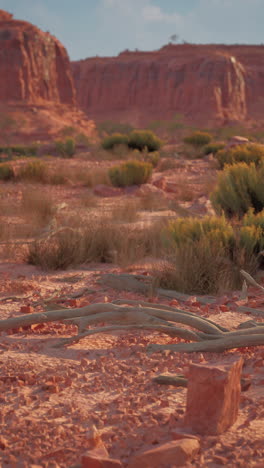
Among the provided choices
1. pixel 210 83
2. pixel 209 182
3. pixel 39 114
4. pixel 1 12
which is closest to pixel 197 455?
pixel 209 182

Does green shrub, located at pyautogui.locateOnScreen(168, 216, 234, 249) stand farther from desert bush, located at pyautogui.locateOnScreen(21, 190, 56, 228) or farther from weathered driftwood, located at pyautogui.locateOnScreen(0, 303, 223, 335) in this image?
desert bush, located at pyautogui.locateOnScreen(21, 190, 56, 228)

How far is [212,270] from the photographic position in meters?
5.34

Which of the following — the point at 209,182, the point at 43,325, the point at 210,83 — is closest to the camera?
the point at 43,325

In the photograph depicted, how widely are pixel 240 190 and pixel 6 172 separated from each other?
826 centimetres

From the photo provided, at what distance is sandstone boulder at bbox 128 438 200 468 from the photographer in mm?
2084

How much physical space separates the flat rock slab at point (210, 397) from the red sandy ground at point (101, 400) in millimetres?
58

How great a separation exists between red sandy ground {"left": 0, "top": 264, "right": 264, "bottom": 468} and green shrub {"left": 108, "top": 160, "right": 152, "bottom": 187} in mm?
9196

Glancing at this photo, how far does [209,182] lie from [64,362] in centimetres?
1003

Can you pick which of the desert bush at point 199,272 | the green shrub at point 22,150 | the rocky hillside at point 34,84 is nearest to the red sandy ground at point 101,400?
the desert bush at point 199,272

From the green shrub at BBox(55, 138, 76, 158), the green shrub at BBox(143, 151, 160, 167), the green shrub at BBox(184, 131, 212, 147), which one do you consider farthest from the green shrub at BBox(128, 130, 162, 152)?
the green shrub at BBox(184, 131, 212, 147)

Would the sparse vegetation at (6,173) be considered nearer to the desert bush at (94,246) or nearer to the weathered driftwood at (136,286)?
the desert bush at (94,246)

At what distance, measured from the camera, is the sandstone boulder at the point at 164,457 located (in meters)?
2.08

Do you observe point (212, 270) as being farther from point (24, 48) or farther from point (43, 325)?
point (24, 48)

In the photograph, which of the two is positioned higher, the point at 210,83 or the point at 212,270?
the point at 210,83
